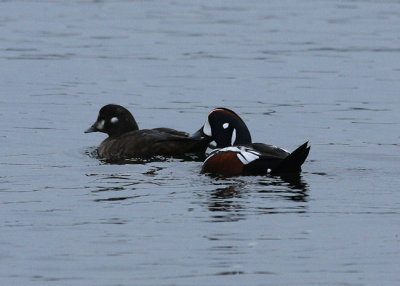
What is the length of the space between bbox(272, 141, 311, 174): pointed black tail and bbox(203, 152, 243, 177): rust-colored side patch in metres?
0.41

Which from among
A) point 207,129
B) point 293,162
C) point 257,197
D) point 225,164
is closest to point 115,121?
point 207,129

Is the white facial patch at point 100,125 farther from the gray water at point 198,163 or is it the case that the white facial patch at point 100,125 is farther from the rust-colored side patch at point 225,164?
the rust-colored side patch at point 225,164

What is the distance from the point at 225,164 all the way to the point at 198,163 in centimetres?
133

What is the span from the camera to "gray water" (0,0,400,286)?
8.45m

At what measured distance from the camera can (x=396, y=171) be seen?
12.7 metres

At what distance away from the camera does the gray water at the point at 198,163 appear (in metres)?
8.45

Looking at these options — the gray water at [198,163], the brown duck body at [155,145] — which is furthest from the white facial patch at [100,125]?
the brown duck body at [155,145]

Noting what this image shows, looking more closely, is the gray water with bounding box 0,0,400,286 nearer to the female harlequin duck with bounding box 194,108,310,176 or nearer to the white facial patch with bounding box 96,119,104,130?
the female harlequin duck with bounding box 194,108,310,176

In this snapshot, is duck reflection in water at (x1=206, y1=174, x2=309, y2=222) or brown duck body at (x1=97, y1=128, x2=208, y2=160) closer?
duck reflection in water at (x1=206, y1=174, x2=309, y2=222)

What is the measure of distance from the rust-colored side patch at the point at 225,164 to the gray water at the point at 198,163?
0.22 m

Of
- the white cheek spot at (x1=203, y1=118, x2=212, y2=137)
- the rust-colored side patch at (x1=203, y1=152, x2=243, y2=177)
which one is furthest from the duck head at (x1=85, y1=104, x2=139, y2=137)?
the rust-colored side patch at (x1=203, y1=152, x2=243, y2=177)

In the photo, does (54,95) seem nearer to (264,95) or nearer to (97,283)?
(264,95)

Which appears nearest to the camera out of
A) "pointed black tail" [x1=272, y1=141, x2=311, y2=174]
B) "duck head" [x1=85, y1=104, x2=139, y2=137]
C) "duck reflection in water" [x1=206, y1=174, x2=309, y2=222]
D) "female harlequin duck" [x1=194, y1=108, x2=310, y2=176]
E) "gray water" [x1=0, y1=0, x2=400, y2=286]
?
"gray water" [x1=0, y1=0, x2=400, y2=286]

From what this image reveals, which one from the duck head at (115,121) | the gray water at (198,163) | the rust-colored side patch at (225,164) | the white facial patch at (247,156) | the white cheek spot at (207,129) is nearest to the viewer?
the gray water at (198,163)
